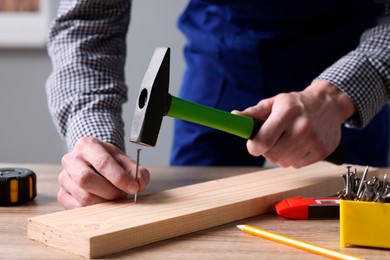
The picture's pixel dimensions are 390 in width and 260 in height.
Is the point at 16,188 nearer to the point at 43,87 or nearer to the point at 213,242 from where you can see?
the point at 213,242

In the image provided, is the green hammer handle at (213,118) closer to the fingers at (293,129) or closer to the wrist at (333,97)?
→ the fingers at (293,129)

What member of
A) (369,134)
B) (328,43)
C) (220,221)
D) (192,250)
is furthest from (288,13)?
(192,250)

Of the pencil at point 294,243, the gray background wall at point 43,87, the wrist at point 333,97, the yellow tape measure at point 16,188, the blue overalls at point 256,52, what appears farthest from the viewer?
the gray background wall at point 43,87

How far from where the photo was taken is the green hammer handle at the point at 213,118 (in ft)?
3.86

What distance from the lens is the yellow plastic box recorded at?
39.5 inches

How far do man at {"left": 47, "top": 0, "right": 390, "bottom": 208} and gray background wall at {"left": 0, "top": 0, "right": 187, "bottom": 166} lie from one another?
1220 millimetres

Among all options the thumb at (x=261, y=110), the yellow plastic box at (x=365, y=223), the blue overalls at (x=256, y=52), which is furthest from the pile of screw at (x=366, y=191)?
the blue overalls at (x=256, y=52)

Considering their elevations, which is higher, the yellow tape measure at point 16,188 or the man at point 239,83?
the man at point 239,83

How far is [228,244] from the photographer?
105 cm

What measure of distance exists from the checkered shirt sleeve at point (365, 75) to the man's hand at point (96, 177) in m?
0.46

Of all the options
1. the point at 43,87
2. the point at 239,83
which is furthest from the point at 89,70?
the point at 43,87

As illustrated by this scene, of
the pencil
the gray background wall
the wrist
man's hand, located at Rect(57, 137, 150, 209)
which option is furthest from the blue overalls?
the gray background wall

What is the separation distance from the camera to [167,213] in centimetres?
111

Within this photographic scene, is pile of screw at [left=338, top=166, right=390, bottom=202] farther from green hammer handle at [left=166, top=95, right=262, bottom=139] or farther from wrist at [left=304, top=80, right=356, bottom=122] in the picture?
wrist at [left=304, top=80, right=356, bottom=122]
